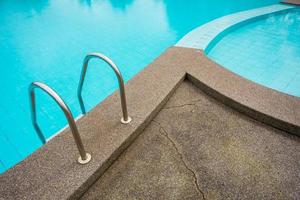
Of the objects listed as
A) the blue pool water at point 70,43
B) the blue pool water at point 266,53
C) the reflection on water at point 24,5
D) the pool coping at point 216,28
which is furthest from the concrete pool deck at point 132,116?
the reflection on water at point 24,5

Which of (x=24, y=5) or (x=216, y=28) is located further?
(x=24, y=5)

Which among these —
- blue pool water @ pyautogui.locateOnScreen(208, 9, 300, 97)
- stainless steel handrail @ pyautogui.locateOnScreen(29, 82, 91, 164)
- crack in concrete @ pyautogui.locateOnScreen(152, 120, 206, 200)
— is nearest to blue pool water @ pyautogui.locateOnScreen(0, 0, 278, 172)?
blue pool water @ pyautogui.locateOnScreen(208, 9, 300, 97)

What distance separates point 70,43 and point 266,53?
15.2ft

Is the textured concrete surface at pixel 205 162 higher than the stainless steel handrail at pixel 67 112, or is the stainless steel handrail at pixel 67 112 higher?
the stainless steel handrail at pixel 67 112

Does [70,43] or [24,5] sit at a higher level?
[24,5]

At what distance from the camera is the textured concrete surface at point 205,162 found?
1402 millimetres

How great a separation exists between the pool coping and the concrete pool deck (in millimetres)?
596

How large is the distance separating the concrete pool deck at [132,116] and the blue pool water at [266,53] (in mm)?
1183

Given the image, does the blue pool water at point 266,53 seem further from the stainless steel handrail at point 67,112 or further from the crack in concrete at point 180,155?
the stainless steel handrail at point 67,112

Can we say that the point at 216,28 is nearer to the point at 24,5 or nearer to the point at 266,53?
the point at 266,53

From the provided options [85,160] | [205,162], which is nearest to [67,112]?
[85,160]

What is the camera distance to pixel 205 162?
1.60 meters

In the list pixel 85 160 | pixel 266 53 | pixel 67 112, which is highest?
pixel 67 112

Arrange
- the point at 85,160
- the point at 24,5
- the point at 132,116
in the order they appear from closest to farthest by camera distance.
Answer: the point at 85,160 → the point at 132,116 → the point at 24,5
